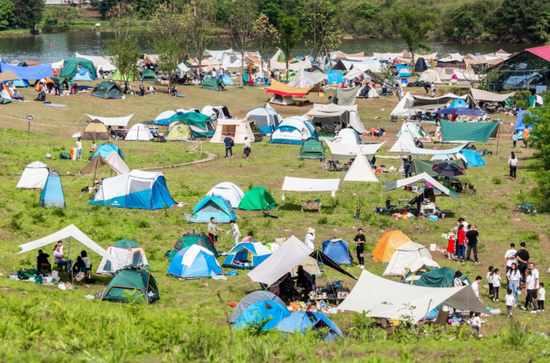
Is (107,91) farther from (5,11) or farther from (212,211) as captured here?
(5,11)

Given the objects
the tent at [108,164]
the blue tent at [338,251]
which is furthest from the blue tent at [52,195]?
the blue tent at [338,251]

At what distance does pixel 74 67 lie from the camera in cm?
5512

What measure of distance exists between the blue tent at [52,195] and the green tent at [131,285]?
28.5 feet

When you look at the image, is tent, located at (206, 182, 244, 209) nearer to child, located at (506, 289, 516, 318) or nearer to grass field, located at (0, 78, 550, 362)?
grass field, located at (0, 78, 550, 362)

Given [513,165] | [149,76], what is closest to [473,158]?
[513,165]

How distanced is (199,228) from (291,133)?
56.1ft

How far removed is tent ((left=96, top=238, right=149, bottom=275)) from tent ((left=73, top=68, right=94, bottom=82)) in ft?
128

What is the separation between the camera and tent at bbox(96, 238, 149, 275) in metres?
17.9

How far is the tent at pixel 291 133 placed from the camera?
3862 cm

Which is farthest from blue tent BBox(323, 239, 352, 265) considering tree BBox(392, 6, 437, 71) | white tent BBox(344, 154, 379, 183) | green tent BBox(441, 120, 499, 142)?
tree BBox(392, 6, 437, 71)

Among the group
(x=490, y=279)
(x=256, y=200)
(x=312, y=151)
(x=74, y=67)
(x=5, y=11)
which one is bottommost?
(x=312, y=151)

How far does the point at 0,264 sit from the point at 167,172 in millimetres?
13746

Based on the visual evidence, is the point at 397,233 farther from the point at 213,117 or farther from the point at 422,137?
the point at 213,117

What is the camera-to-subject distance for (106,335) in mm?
11664
